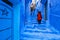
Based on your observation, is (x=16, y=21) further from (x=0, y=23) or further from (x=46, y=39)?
(x=46, y=39)

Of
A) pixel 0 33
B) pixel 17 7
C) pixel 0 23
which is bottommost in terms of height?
pixel 0 33

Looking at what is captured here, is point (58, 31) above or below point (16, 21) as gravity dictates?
below

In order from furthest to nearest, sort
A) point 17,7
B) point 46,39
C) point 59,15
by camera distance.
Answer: point 59,15
point 46,39
point 17,7

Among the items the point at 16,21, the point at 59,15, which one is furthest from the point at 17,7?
the point at 59,15

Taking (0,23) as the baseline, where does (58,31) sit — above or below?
below

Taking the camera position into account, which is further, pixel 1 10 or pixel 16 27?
pixel 16 27

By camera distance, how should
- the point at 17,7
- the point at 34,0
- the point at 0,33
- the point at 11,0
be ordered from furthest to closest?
the point at 34,0, the point at 17,7, the point at 11,0, the point at 0,33

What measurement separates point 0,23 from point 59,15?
590cm

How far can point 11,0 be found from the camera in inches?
186

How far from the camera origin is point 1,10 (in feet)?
10.0

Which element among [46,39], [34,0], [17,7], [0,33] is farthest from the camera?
[34,0]

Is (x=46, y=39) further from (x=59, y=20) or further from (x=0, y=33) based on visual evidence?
(x=0, y=33)

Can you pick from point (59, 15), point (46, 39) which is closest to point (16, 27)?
point (46, 39)

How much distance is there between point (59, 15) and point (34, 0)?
3330 cm
